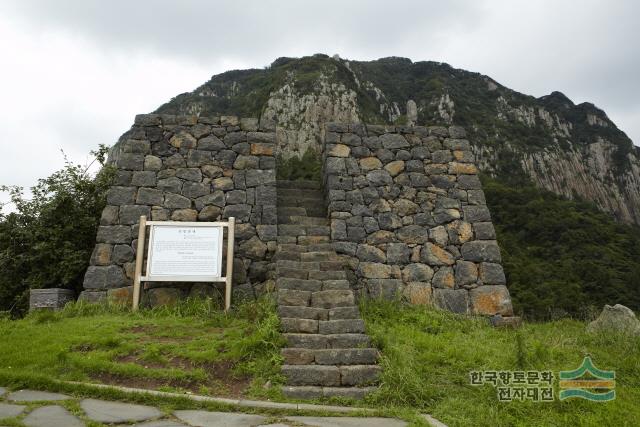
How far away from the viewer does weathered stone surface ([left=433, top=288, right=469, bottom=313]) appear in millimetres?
6527

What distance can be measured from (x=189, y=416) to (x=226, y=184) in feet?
14.7

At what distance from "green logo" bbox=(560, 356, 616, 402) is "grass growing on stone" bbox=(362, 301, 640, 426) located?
0.23 feet

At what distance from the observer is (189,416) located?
3.09m

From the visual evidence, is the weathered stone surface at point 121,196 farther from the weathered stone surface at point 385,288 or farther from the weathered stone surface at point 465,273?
the weathered stone surface at point 465,273

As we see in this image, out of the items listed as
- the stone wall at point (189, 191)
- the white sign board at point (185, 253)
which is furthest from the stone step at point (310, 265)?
the white sign board at point (185, 253)

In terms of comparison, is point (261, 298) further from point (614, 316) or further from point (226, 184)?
point (614, 316)

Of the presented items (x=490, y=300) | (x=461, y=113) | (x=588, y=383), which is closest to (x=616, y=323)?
(x=490, y=300)

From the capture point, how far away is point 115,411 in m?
3.09

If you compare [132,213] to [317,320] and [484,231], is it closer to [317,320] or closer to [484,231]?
[317,320]

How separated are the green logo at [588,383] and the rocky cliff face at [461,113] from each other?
91.5ft

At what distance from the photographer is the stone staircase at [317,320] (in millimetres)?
3900

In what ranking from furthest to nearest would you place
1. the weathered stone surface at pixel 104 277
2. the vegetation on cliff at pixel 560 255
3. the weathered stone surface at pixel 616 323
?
the vegetation on cliff at pixel 560 255
the weathered stone surface at pixel 104 277
the weathered stone surface at pixel 616 323

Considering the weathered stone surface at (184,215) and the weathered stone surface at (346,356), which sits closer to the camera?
the weathered stone surface at (346,356)

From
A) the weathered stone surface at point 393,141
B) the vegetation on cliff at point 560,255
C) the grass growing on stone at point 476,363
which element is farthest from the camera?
Result: the vegetation on cliff at point 560,255
